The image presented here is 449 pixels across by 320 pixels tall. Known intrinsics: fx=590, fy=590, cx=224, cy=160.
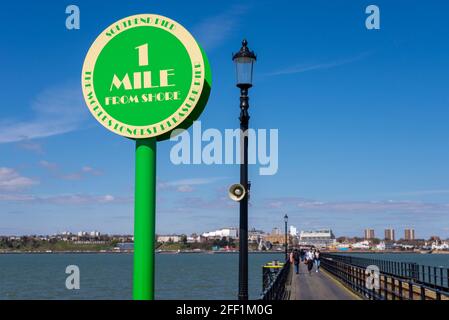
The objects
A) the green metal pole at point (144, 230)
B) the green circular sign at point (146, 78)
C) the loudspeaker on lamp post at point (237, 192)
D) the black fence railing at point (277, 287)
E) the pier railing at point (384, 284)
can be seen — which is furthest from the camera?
the pier railing at point (384, 284)

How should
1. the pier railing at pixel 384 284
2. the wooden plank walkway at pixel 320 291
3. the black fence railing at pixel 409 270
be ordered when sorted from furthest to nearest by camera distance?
1. the wooden plank walkway at pixel 320 291
2. the black fence railing at pixel 409 270
3. the pier railing at pixel 384 284

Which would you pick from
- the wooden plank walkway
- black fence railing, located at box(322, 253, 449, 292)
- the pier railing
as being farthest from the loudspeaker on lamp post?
the wooden plank walkway

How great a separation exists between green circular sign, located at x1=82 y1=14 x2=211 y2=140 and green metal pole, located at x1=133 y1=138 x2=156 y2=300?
1.12 ft

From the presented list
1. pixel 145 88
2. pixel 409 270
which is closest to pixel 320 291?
pixel 409 270

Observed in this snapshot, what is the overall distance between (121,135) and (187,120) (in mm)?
755

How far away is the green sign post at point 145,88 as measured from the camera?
6.45 meters

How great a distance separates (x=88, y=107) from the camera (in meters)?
6.59

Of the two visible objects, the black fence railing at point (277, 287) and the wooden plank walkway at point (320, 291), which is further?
the wooden plank walkway at point (320, 291)

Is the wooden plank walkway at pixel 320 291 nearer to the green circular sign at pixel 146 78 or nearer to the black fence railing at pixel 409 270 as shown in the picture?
the black fence railing at pixel 409 270

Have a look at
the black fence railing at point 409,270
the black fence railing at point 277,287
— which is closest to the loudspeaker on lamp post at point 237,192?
the black fence railing at point 277,287

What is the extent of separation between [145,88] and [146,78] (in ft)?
0.37

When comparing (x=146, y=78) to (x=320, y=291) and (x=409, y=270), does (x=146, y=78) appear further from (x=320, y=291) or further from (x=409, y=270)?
(x=320, y=291)
